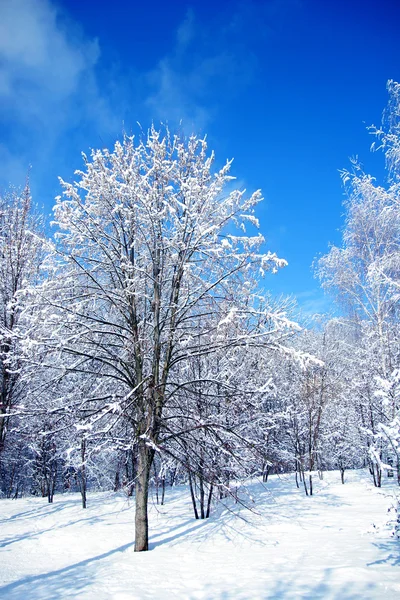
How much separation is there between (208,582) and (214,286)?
18.1 ft

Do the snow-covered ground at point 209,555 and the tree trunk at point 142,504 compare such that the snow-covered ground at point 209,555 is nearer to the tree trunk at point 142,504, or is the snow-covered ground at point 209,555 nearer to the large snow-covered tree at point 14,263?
the tree trunk at point 142,504

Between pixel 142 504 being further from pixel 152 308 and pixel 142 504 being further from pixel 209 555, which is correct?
pixel 152 308

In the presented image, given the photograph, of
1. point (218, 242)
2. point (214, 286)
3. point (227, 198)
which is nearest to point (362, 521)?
Result: point (214, 286)

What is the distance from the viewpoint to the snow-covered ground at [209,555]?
17.1 feet

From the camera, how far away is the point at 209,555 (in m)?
7.40

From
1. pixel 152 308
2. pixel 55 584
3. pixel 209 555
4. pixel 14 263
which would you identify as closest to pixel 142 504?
pixel 209 555

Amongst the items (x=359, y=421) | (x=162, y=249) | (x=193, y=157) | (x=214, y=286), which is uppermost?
(x=193, y=157)

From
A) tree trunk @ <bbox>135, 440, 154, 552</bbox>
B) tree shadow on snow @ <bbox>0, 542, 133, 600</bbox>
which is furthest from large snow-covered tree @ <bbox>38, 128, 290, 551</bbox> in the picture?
tree shadow on snow @ <bbox>0, 542, 133, 600</bbox>

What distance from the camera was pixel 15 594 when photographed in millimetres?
5555

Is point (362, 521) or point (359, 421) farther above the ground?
point (359, 421)

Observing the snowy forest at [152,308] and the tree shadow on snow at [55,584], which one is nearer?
the tree shadow on snow at [55,584]

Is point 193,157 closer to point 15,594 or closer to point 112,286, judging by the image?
point 112,286

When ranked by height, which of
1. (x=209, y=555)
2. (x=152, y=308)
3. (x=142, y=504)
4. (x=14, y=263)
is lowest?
(x=209, y=555)

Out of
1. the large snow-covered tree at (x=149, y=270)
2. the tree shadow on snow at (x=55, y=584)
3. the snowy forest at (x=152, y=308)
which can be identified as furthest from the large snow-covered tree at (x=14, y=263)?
the tree shadow on snow at (x=55, y=584)
